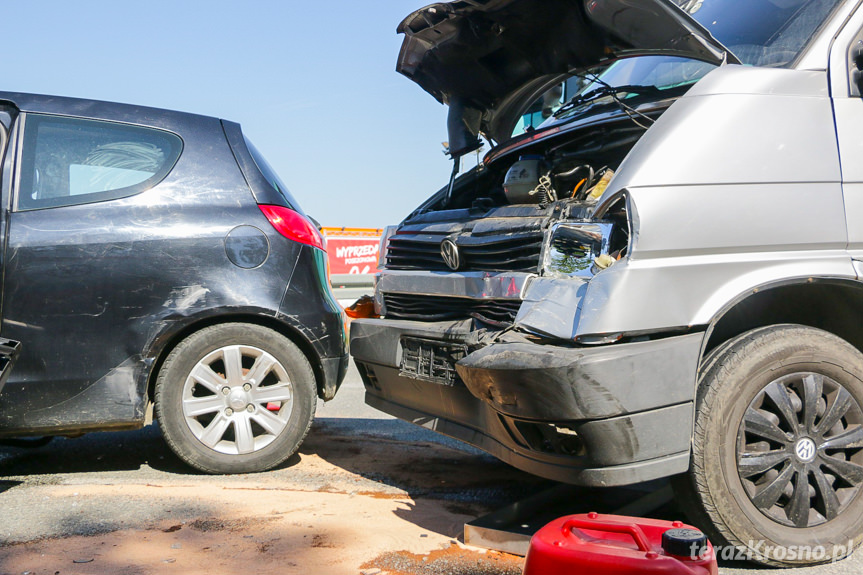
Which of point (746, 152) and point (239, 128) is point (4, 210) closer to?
point (239, 128)

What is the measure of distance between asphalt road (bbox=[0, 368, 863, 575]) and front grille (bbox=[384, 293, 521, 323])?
3.02ft

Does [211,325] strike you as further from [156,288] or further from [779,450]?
[779,450]

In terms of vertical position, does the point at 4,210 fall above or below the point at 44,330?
above

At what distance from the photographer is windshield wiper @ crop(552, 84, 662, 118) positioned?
3.73m

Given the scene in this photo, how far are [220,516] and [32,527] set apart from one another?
79 cm

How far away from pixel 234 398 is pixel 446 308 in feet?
4.66

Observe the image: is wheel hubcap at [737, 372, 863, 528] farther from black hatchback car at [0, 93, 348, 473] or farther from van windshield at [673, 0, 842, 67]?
black hatchback car at [0, 93, 348, 473]

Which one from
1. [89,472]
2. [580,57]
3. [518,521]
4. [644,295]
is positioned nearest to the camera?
[644,295]

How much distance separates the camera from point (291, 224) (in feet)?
15.0

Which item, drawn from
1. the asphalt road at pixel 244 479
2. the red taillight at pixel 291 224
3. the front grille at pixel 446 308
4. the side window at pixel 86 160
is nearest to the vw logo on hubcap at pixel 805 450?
the asphalt road at pixel 244 479

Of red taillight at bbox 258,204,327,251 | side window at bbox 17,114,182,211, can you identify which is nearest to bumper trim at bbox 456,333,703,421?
red taillight at bbox 258,204,327,251

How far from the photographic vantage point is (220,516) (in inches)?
143

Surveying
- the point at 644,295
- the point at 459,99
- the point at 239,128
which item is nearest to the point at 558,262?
the point at 644,295

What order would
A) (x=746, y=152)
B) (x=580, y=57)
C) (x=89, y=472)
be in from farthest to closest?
1. (x=89, y=472)
2. (x=580, y=57)
3. (x=746, y=152)
